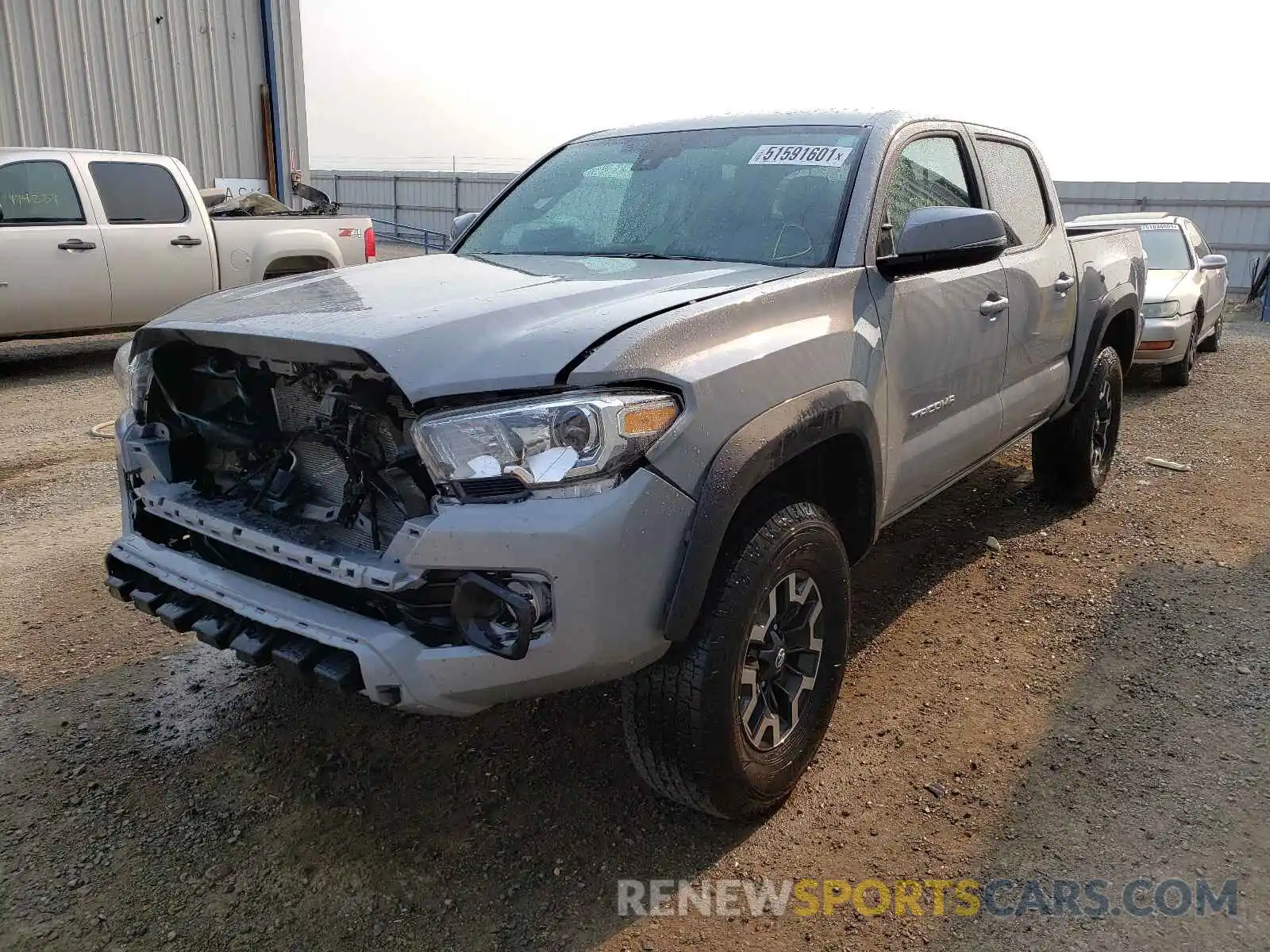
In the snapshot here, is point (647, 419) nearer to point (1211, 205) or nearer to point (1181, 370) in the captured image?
point (1181, 370)

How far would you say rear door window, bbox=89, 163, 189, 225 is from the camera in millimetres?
8609

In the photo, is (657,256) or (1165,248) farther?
(1165,248)

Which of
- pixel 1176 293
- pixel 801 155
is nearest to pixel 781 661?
pixel 801 155

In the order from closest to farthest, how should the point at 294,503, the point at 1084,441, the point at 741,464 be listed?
the point at 741,464
the point at 294,503
the point at 1084,441

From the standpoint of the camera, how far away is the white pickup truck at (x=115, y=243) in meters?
8.08

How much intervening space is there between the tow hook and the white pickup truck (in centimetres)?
764

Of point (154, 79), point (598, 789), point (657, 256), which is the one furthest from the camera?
point (154, 79)

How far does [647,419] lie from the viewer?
218 cm

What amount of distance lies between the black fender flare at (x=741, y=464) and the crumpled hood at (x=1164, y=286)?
722 cm

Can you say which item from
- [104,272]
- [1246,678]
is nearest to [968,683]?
[1246,678]

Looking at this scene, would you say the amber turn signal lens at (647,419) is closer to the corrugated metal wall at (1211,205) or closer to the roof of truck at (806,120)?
the roof of truck at (806,120)

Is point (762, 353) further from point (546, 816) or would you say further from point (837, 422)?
point (546, 816)

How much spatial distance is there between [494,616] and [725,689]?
23.3 inches

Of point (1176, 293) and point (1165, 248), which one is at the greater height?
point (1165, 248)
